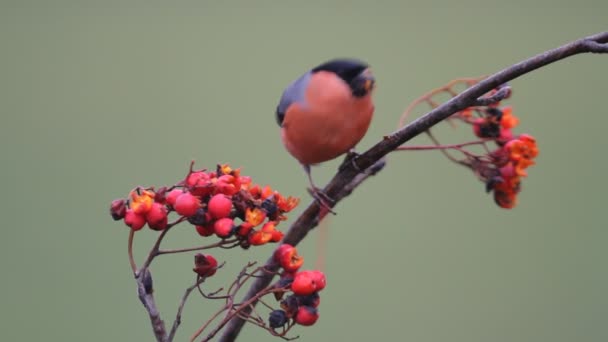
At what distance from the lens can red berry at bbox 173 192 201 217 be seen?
68 cm

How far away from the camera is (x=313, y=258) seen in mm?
2195

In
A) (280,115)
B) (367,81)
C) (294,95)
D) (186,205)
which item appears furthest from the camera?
(280,115)

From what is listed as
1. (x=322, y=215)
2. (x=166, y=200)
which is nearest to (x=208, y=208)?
(x=166, y=200)

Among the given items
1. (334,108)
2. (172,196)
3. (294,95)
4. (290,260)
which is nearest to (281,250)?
(290,260)

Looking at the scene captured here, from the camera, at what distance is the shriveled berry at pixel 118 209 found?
69 cm

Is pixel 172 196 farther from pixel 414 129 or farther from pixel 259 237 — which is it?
pixel 414 129

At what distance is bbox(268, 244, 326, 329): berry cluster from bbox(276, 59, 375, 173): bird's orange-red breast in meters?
0.27

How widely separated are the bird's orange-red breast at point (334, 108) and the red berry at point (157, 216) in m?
0.32

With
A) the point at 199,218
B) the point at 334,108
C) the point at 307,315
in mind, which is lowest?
the point at 307,315

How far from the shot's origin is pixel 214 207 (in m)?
0.69

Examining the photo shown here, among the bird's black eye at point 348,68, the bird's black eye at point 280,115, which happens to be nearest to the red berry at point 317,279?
the bird's black eye at point 348,68

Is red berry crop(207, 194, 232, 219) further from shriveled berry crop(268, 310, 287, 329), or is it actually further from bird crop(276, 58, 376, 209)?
bird crop(276, 58, 376, 209)

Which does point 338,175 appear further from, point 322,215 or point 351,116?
point 351,116

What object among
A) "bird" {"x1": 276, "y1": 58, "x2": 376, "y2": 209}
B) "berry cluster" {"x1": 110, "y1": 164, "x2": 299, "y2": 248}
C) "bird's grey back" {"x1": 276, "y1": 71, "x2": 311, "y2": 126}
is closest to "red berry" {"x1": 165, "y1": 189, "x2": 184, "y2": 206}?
"berry cluster" {"x1": 110, "y1": 164, "x2": 299, "y2": 248}
